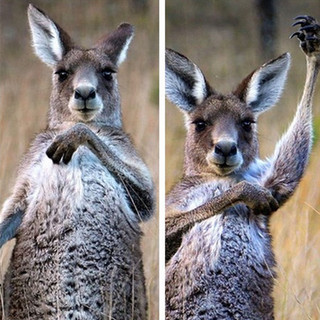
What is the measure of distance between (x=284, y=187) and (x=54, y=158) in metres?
1.30

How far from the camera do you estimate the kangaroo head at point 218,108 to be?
22.6ft

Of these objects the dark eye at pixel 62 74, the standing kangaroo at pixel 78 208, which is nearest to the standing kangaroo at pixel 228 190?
the standing kangaroo at pixel 78 208

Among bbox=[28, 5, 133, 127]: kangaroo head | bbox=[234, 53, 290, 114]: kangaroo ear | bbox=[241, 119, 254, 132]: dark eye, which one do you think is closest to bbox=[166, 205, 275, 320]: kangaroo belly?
bbox=[241, 119, 254, 132]: dark eye

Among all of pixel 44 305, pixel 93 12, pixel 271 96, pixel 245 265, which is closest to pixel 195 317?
pixel 245 265

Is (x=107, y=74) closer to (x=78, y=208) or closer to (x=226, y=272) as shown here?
(x=78, y=208)

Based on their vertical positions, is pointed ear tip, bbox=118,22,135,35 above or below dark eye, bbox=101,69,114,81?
above

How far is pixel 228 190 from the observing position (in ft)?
22.4

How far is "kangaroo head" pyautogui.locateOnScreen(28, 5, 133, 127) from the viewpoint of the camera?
7059 mm

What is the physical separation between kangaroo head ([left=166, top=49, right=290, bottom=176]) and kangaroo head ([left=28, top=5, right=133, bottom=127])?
0.33m

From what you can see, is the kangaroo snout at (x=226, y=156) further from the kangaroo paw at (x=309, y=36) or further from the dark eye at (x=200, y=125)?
the kangaroo paw at (x=309, y=36)

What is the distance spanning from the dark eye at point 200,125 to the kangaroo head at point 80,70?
0.47 m

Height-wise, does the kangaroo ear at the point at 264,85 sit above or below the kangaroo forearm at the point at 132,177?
above

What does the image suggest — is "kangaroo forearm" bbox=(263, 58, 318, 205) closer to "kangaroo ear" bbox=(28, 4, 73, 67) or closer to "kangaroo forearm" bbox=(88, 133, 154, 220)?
"kangaroo forearm" bbox=(88, 133, 154, 220)


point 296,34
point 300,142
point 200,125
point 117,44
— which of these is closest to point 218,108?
point 200,125
